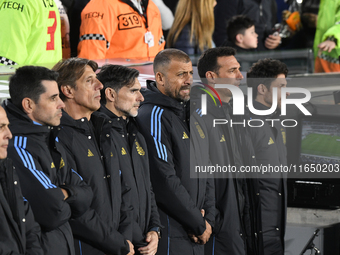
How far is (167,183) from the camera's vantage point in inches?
122

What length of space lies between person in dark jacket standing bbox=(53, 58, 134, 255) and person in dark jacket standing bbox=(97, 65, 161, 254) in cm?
12

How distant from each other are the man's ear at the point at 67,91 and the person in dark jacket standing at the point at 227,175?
917 millimetres

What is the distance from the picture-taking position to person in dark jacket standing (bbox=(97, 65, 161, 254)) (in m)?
2.93

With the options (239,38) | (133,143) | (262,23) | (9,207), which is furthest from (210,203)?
(262,23)

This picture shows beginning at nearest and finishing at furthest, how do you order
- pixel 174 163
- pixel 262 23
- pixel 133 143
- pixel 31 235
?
pixel 31 235, pixel 133 143, pixel 174 163, pixel 262 23

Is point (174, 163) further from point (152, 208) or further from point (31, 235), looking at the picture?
point (31, 235)

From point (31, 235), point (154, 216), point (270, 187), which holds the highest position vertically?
point (31, 235)

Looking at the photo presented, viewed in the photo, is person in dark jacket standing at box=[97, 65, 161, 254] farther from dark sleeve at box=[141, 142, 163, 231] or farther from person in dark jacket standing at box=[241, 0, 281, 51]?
person in dark jacket standing at box=[241, 0, 281, 51]

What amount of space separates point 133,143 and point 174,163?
14.2 inches

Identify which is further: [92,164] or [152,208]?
[152,208]

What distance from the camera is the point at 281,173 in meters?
3.78

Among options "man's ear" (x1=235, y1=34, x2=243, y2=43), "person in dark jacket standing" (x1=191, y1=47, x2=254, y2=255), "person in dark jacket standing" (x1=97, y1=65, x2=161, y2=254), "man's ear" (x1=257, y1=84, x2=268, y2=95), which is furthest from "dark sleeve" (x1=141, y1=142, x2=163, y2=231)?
"man's ear" (x1=235, y1=34, x2=243, y2=43)

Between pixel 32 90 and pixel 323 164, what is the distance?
2508 mm

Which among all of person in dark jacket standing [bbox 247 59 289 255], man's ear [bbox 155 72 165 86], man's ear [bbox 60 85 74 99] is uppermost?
man's ear [bbox 60 85 74 99]
